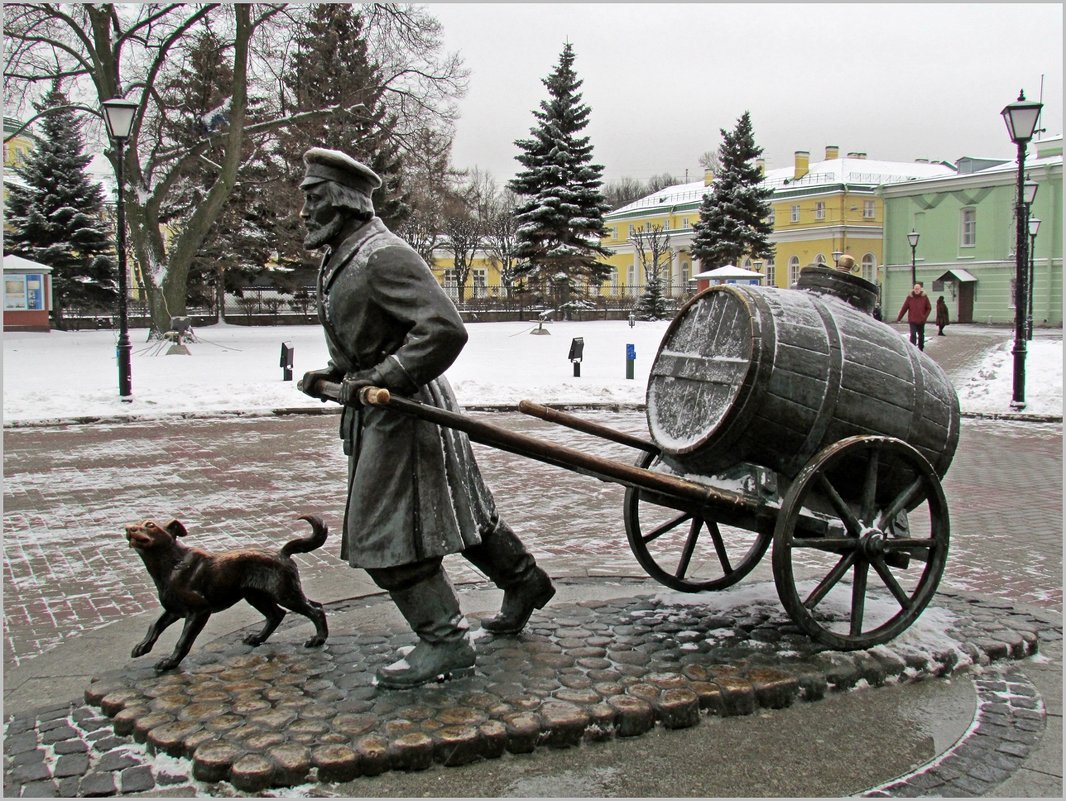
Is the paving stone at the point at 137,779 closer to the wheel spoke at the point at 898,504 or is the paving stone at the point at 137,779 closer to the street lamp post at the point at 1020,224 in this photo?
the wheel spoke at the point at 898,504

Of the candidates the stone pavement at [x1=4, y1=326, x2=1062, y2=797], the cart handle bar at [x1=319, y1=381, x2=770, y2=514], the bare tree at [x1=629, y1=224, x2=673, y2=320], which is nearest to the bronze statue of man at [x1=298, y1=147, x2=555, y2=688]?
the cart handle bar at [x1=319, y1=381, x2=770, y2=514]

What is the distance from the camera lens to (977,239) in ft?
167

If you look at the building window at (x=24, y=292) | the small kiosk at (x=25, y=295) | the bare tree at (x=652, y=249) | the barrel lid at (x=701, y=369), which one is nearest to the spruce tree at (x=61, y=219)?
the small kiosk at (x=25, y=295)

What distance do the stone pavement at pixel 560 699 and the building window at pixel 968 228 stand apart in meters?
49.9

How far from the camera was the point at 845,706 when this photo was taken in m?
4.08

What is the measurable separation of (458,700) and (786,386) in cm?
197

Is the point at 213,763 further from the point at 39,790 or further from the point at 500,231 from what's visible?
the point at 500,231

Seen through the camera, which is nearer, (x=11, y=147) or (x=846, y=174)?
(x=11, y=147)

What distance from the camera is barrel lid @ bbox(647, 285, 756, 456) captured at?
14.4 ft

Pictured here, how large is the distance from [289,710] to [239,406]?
1333 cm

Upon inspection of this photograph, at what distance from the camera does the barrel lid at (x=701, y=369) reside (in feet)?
14.4

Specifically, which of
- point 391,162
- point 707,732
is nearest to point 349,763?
point 707,732

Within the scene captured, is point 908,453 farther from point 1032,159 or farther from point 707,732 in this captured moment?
point 1032,159

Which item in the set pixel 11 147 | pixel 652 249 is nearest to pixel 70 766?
pixel 11 147
